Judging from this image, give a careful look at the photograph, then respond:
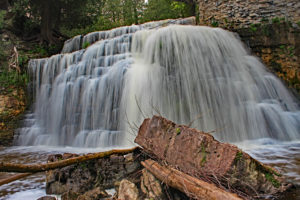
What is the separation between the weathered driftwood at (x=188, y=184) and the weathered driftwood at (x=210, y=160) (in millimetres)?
88

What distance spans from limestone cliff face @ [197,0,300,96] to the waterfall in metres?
0.65

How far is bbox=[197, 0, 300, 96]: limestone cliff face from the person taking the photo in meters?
8.40

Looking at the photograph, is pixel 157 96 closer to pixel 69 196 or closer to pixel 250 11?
pixel 69 196

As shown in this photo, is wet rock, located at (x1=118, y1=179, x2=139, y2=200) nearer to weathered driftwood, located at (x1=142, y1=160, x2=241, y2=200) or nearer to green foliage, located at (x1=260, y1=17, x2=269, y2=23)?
weathered driftwood, located at (x1=142, y1=160, x2=241, y2=200)

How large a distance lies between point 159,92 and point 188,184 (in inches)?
191

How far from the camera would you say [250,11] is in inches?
353

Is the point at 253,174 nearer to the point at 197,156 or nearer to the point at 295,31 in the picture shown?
the point at 197,156

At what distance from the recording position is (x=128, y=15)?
2486 cm

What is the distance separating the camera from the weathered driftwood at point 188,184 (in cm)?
188

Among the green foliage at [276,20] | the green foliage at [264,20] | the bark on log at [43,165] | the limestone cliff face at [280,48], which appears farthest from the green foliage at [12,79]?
the green foliage at [276,20]

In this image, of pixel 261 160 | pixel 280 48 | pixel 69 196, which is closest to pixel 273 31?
pixel 280 48

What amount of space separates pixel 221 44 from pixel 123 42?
3487 mm

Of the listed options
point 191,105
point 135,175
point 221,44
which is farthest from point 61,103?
point 135,175

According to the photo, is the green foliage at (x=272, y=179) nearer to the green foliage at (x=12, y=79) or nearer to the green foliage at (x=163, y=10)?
the green foliage at (x=12, y=79)
